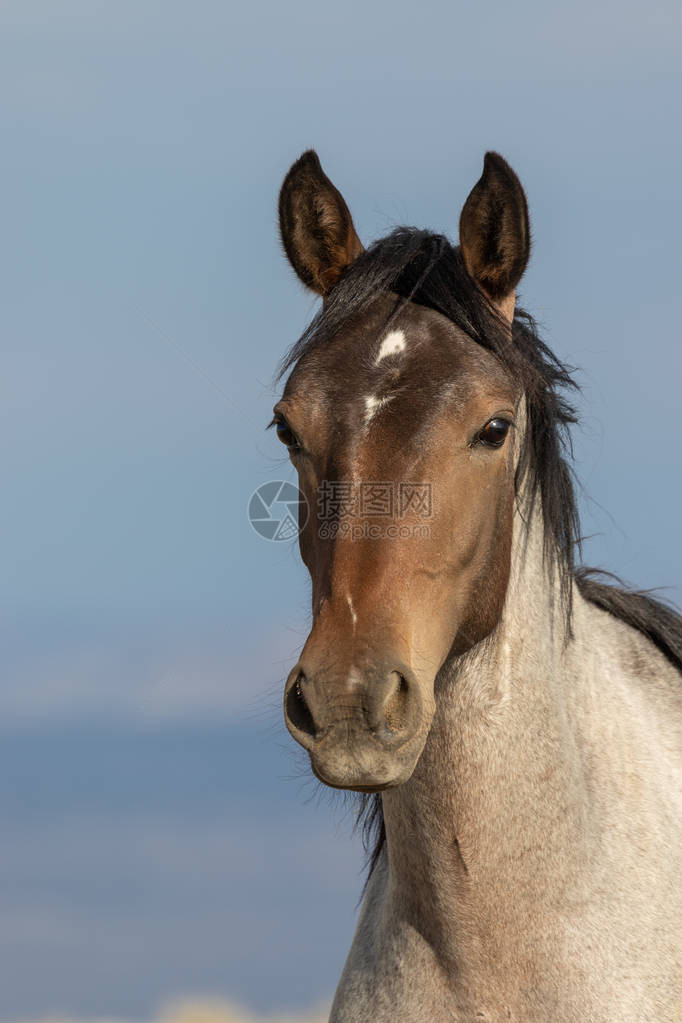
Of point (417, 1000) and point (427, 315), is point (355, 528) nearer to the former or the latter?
point (427, 315)

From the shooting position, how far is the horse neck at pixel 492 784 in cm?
434

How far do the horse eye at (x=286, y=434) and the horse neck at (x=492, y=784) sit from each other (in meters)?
0.96

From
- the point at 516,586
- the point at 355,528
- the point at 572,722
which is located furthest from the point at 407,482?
the point at 572,722

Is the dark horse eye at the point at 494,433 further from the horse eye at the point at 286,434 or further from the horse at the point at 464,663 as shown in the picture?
the horse eye at the point at 286,434

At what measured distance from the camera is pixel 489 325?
14.7ft

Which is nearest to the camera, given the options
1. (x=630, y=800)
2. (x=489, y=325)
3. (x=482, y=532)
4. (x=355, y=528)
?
(x=355, y=528)

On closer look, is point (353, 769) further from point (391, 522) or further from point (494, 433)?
point (494, 433)

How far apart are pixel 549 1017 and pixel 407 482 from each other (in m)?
2.07

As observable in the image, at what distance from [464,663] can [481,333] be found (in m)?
1.27

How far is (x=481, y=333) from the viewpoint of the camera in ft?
14.7

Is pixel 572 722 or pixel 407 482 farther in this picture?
pixel 572 722

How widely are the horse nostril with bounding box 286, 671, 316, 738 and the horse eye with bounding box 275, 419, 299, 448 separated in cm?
108

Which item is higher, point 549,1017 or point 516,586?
point 516,586

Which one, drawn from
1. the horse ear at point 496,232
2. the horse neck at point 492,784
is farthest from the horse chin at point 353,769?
the horse ear at point 496,232
